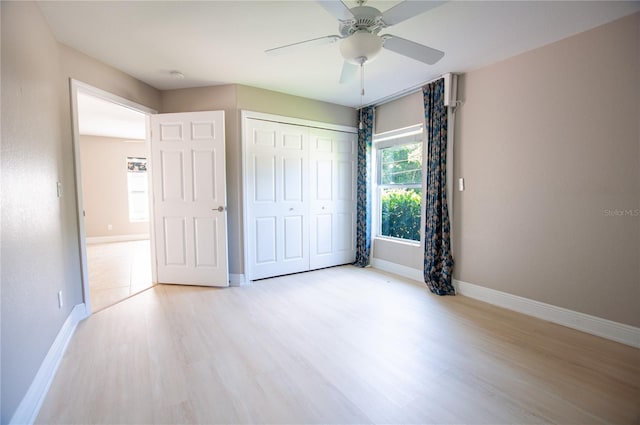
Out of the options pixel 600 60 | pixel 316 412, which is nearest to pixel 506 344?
pixel 316 412

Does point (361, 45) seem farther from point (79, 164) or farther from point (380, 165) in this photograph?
point (380, 165)

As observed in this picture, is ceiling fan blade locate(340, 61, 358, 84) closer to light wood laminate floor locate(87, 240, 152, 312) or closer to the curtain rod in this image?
the curtain rod

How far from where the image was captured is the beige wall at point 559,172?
7.26 feet

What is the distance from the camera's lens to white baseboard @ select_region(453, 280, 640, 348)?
87.7 inches

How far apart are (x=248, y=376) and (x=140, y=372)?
72 centimetres

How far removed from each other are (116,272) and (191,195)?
74.6 inches

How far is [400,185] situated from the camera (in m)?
4.10

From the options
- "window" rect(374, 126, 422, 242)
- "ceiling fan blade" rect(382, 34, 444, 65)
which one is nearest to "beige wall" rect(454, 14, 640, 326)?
"window" rect(374, 126, 422, 242)

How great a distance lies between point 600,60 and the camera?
2.29m

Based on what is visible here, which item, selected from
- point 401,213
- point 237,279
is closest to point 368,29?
point 401,213

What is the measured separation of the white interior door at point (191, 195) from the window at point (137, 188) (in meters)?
3.95

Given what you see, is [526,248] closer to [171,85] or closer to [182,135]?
[182,135]

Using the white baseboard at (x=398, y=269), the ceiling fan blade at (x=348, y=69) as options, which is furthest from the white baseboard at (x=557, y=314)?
the ceiling fan blade at (x=348, y=69)

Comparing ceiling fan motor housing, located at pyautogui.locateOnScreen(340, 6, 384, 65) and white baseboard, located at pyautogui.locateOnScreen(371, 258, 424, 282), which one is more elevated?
ceiling fan motor housing, located at pyautogui.locateOnScreen(340, 6, 384, 65)
